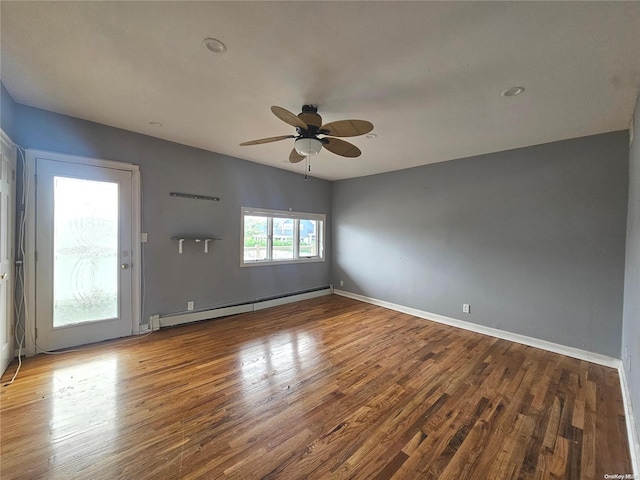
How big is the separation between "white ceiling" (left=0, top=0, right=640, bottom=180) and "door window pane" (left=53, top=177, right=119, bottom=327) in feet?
2.95

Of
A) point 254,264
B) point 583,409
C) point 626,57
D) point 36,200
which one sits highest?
point 626,57

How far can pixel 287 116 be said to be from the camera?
210cm

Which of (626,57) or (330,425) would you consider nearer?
(626,57)

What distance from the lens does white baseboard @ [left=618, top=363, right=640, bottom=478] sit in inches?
63.9

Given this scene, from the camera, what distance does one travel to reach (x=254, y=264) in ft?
15.8

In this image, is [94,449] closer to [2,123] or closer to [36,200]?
[36,200]

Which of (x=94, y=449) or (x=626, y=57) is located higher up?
(x=626, y=57)

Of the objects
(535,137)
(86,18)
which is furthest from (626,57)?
(86,18)

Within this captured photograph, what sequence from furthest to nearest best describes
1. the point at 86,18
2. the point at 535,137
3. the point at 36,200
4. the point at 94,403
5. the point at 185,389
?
the point at 535,137, the point at 36,200, the point at 185,389, the point at 94,403, the point at 86,18

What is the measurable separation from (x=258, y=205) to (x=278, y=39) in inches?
131

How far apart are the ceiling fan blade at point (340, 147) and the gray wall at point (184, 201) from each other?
2.38m

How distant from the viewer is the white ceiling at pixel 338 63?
1.50 meters

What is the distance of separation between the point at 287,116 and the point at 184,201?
2642 millimetres

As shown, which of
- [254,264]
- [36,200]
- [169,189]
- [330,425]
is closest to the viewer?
[330,425]
